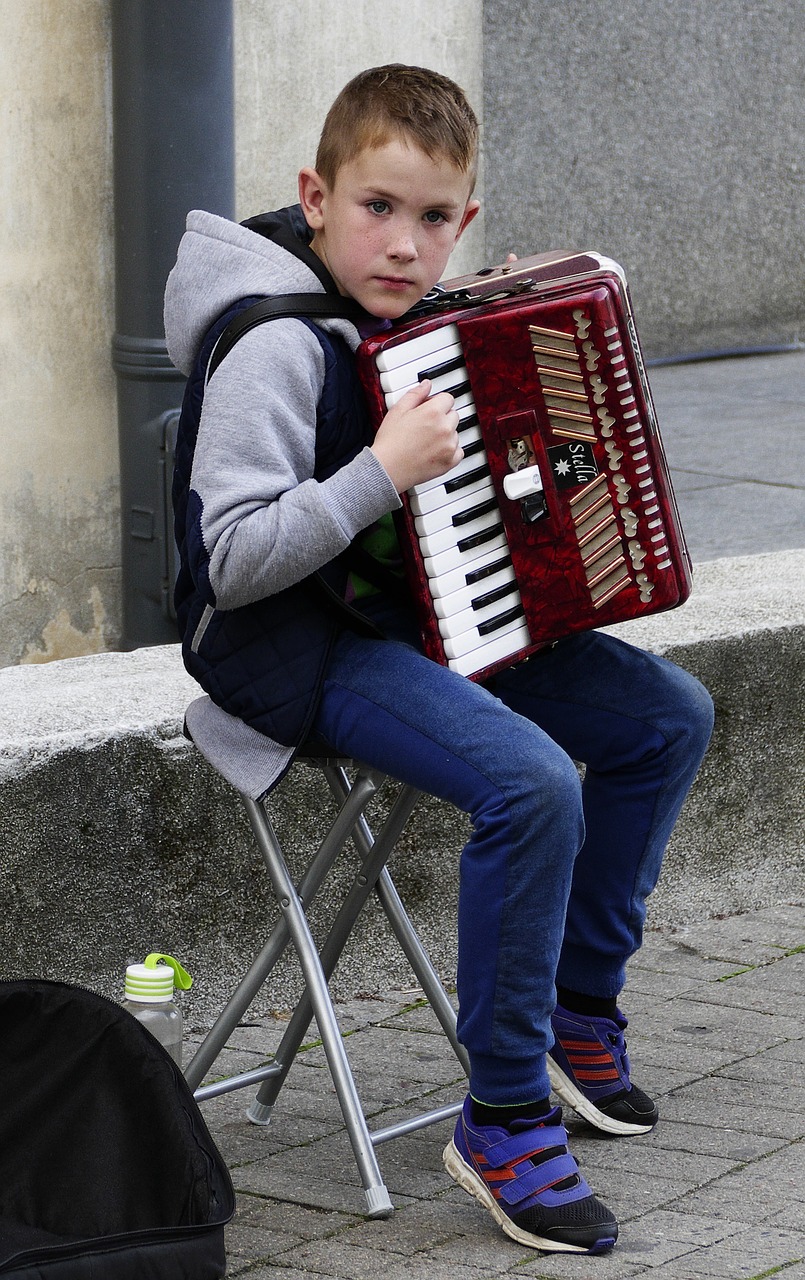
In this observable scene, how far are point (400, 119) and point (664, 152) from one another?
6.85 metres

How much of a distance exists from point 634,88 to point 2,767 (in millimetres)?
6741

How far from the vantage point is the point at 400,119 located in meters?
2.53

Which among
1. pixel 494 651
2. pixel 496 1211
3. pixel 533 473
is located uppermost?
pixel 533 473

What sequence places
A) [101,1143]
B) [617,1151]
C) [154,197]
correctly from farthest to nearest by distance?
[154,197] → [617,1151] → [101,1143]

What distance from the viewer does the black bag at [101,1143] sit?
232 centimetres

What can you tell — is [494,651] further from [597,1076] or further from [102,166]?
[102,166]

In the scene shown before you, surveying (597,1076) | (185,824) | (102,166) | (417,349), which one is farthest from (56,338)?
(597,1076)

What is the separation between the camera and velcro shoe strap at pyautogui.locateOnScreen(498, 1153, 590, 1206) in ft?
8.30

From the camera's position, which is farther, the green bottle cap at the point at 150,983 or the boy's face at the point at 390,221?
the green bottle cap at the point at 150,983

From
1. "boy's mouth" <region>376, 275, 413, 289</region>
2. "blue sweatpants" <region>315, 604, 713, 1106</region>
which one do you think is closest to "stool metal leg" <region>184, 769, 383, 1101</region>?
"blue sweatpants" <region>315, 604, 713, 1106</region>

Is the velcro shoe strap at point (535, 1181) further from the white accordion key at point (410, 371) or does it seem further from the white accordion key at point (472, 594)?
the white accordion key at point (410, 371)

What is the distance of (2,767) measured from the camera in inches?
117

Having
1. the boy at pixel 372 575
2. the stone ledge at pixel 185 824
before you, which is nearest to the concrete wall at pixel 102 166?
the stone ledge at pixel 185 824

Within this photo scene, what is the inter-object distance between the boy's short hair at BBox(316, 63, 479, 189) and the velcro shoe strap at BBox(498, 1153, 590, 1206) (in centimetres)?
140
